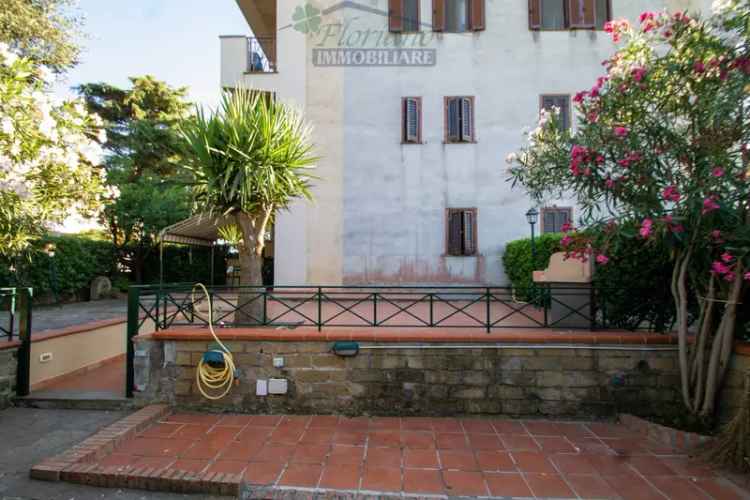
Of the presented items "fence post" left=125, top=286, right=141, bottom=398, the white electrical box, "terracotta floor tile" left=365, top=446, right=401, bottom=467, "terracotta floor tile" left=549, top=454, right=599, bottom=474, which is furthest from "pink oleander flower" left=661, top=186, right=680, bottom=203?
"fence post" left=125, top=286, right=141, bottom=398

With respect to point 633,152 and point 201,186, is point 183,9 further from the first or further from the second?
point 633,152

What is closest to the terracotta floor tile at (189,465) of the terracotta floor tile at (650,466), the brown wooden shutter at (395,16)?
the terracotta floor tile at (650,466)

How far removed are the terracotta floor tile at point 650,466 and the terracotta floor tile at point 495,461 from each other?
113cm

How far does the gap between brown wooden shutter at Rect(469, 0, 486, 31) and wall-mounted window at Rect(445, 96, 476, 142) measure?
1925 millimetres

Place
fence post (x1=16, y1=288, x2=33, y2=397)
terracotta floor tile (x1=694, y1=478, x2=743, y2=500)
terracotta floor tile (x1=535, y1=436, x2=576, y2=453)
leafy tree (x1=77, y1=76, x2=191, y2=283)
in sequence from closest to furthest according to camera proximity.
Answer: terracotta floor tile (x1=694, y1=478, x2=743, y2=500) < terracotta floor tile (x1=535, y1=436, x2=576, y2=453) < fence post (x1=16, y1=288, x2=33, y2=397) < leafy tree (x1=77, y1=76, x2=191, y2=283)

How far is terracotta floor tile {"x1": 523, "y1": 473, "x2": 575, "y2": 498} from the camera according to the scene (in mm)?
3377

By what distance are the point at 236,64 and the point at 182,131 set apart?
631 centimetres

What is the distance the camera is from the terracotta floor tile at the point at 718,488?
11.0ft

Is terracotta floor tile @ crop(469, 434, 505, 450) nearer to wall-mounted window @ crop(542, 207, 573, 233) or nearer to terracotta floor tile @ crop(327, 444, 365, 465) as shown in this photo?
terracotta floor tile @ crop(327, 444, 365, 465)

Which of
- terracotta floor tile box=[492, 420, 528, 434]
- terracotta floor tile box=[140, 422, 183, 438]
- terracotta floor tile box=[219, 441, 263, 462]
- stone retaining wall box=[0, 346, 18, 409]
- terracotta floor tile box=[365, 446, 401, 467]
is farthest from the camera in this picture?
stone retaining wall box=[0, 346, 18, 409]

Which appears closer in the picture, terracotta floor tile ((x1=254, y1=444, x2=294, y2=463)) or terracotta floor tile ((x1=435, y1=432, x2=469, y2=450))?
terracotta floor tile ((x1=254, y1=444, x2=294, y2=463))

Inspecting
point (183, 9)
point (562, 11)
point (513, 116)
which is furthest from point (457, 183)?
point (183, 9)

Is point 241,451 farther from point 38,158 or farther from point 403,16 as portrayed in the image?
point 403,16

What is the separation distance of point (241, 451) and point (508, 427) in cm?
291
